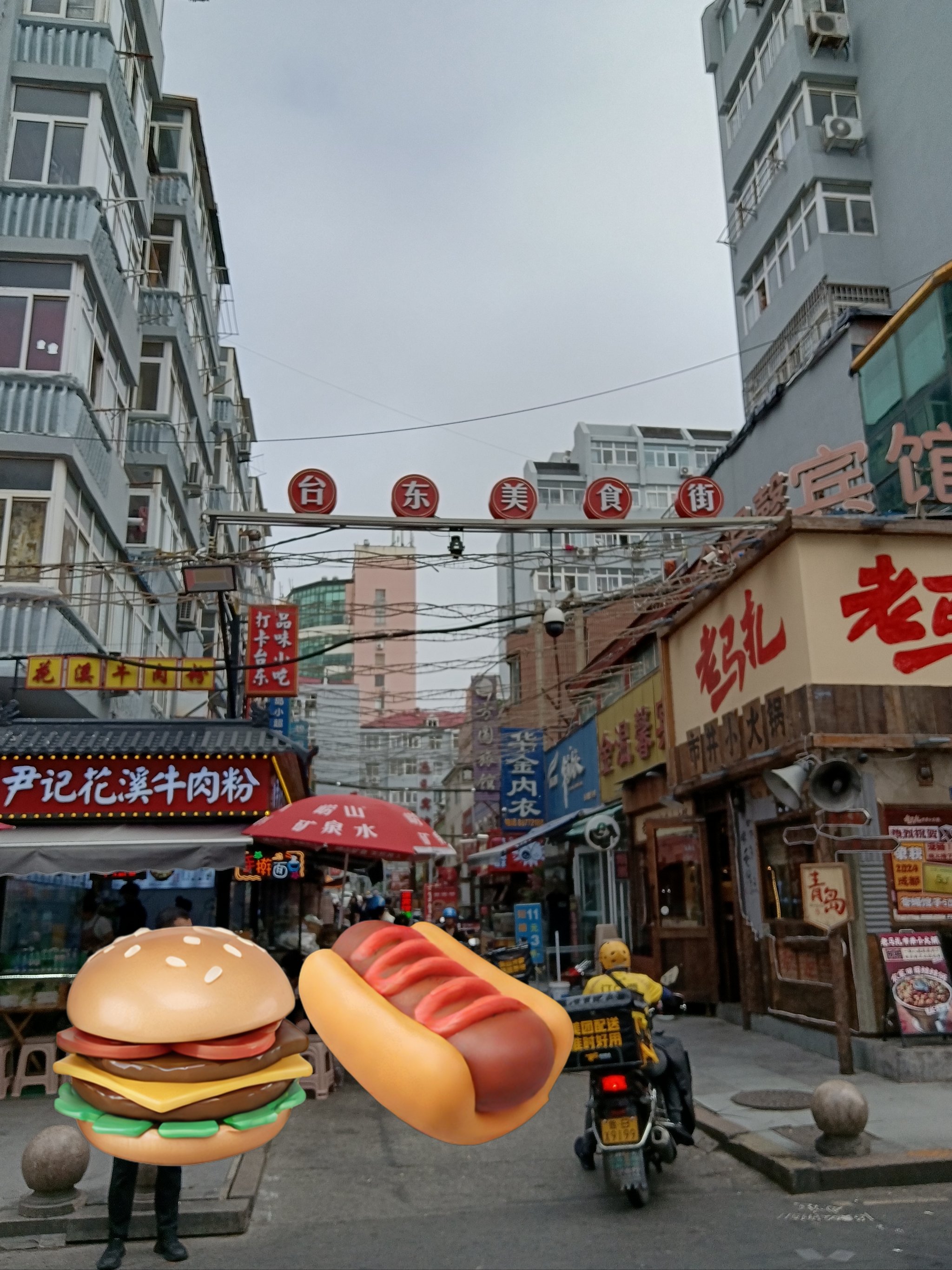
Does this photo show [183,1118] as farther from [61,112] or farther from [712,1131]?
[61,112]

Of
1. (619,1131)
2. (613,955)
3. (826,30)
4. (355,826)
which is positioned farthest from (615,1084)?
(826,30)

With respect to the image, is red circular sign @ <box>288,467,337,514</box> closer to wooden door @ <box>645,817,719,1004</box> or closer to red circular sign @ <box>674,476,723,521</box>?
red circular sign @ <box>674,476,723,521</box>

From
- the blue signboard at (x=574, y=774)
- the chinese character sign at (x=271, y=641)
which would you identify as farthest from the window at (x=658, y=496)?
the chinese character sign at (x=271, y=641)

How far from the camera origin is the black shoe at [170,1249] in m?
4.49

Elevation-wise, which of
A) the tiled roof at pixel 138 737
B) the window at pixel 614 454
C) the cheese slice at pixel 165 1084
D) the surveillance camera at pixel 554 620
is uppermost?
the window at pixel 614 454

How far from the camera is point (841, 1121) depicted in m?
6.93

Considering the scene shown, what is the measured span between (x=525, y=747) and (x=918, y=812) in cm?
1852

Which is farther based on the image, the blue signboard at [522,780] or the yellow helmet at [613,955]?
the blue signboard at [522,780]

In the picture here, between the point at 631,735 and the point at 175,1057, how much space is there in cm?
1768

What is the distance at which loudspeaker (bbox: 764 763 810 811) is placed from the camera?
376 inches

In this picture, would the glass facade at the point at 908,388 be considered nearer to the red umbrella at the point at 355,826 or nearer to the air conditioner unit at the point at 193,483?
the red umbrella at the point at 355,826

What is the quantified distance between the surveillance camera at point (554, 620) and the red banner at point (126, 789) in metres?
4.57

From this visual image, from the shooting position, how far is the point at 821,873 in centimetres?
954

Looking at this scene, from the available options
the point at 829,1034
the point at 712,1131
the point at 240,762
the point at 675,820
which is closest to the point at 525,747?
the point at 675,820
